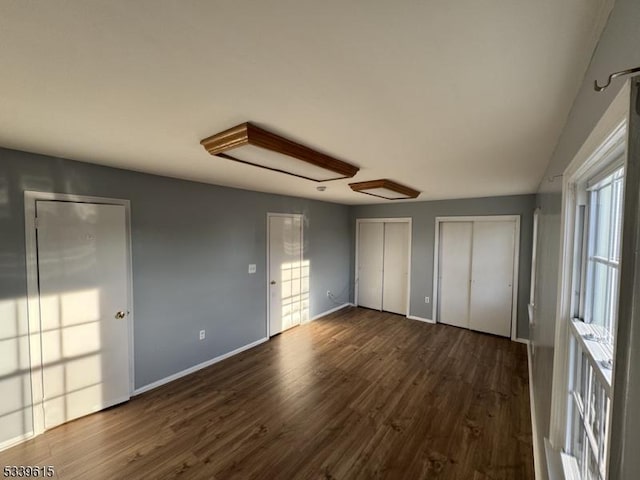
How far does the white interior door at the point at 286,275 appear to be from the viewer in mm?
4238

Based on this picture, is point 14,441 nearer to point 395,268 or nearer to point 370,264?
point 370,264

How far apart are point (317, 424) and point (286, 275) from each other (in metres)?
2.42

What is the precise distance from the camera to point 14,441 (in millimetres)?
2080

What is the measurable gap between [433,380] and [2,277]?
404cm

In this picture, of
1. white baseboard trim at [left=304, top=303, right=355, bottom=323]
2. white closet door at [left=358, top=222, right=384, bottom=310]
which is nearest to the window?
white baseboard trim at [left=304, top=303, right=355, bottom=323]

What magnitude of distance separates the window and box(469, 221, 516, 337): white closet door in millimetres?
3448

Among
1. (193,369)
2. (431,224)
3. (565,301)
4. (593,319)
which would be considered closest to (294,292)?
(193,369)

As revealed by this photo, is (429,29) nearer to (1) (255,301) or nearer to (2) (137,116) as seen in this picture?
(2) (137,116)

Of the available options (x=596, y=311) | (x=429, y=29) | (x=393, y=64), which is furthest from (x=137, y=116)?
(x=596, y=311)

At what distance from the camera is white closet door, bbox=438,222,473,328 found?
4613 mm

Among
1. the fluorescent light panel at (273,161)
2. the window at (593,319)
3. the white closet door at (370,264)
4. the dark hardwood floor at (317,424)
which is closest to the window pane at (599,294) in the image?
the window at (593,319)

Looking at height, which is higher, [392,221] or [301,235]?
[392,221]

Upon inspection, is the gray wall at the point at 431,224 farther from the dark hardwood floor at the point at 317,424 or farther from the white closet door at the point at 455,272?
the dark hardwood floor at the point at 317,424

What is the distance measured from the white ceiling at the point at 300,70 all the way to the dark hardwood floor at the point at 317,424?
230 cm
